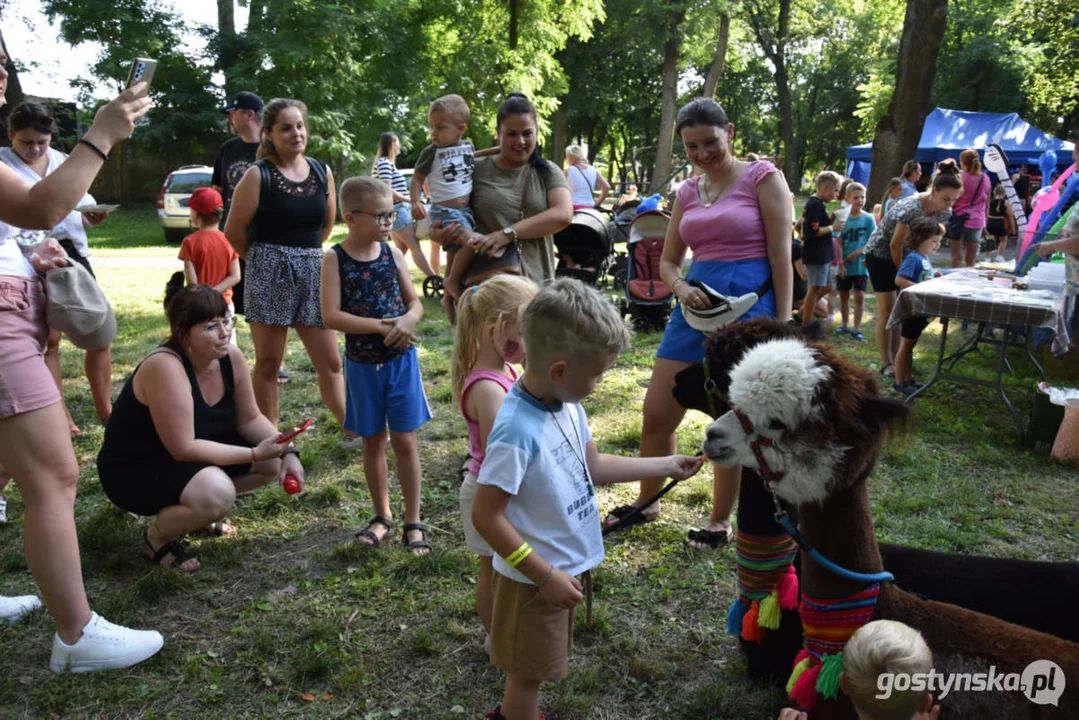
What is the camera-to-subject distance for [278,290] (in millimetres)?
4137

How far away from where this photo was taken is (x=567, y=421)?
2104 mm

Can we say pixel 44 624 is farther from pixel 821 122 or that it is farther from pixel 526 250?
pixel 821 122

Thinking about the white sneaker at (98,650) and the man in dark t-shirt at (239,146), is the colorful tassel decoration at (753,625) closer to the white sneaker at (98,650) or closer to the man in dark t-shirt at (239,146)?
the white sneaker at (98,650)

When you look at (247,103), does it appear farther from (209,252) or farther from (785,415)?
(785,415)

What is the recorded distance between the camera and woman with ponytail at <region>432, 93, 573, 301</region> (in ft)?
12.8

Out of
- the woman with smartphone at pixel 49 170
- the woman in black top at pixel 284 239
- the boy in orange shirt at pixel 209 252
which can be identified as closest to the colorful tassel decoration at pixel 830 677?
the woman in black top at pixel 284 239

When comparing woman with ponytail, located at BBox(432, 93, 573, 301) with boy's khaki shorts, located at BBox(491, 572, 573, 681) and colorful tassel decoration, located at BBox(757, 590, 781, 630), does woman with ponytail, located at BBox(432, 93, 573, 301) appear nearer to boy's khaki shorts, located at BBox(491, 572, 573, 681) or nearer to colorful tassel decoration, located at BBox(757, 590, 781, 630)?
colorful tassel decoration, located at BBox(757, 590, 781, 630)

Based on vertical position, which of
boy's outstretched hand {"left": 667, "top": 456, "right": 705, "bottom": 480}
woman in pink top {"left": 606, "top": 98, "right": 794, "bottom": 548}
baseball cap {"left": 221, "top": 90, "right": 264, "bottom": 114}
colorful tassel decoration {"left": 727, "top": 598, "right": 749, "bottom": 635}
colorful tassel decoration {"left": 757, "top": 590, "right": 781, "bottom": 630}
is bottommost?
colorful tassel decoration {"left": 727, "top": 598, "right": 749, "bottom": 635}

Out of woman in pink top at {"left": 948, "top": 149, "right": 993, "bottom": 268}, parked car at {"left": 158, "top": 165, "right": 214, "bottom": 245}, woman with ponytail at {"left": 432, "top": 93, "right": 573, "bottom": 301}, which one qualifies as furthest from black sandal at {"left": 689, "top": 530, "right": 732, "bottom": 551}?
parked car at {"left": 158, "top": 165, "right": 214, "bottom": 245}

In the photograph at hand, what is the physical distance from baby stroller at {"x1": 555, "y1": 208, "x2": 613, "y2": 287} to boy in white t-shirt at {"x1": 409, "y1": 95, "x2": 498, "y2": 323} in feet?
14.8

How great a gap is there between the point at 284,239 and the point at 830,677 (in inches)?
137

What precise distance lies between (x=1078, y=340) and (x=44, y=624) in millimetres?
7475

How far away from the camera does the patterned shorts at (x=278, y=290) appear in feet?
13.6

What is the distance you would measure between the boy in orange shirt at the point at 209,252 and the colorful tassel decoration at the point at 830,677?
4.58 meters
